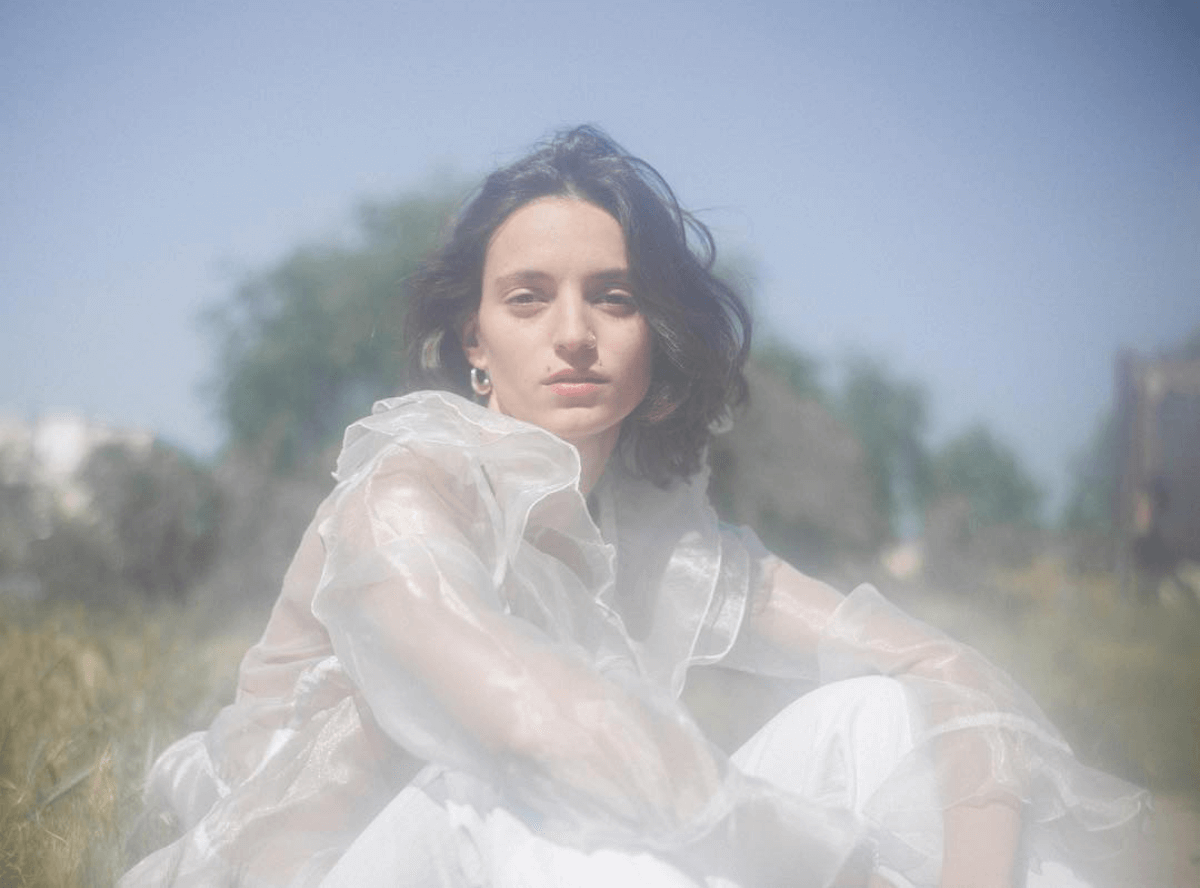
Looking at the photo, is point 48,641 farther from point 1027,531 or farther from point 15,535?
point 1027,531

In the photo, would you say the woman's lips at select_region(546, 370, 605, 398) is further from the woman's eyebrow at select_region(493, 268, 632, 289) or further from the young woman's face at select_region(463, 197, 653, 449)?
the woman's eyebrow at select_region(493, 268, 632, 289)

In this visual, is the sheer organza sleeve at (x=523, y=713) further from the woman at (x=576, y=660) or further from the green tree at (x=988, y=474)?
the green tree at (x=988, y=474)

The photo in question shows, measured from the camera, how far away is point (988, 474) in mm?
11883

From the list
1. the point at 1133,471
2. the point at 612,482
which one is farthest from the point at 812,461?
the point at 612,482

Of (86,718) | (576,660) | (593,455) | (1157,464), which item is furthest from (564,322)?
(1157,464)

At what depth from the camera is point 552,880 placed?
1.02 meters

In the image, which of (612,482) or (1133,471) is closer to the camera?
(612,482)

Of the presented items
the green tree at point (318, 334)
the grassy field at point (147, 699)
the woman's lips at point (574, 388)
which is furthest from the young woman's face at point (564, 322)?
the green tree at point (318, 334)

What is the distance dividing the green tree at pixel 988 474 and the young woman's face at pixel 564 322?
706 cm

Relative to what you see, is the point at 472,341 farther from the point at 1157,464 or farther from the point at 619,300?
the point at 1157,464

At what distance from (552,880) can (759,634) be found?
80 centimetres

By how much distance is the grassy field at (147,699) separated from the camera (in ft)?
5.28

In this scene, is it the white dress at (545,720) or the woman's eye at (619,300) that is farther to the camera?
the woman's eye at (619,300)

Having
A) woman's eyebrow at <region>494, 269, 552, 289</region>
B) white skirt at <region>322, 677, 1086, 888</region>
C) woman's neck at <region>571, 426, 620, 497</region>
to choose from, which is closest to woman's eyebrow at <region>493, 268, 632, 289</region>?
woman's eyebrow at <region>494, 269, 552, 289</region>
